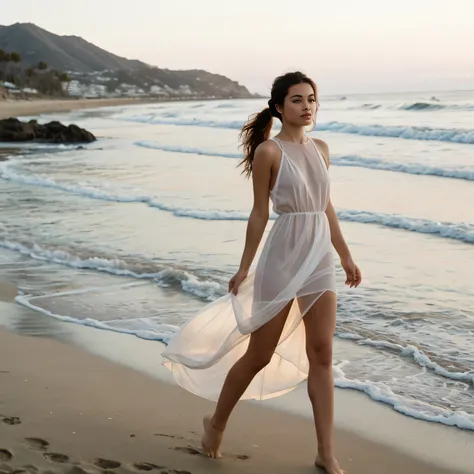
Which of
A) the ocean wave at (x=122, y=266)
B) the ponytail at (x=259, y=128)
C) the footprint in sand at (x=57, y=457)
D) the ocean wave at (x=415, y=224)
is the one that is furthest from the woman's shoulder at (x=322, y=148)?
the ocean wave at (x=415, y=224)

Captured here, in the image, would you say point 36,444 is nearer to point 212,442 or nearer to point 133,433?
point 133,433

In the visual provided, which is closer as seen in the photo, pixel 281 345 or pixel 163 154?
pixel 281 345

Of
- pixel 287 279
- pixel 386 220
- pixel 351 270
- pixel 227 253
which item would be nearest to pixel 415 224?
pixel 386 220

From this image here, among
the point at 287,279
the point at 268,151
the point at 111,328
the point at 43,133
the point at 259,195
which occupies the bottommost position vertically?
the point at 111,328

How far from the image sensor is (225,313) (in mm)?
3609

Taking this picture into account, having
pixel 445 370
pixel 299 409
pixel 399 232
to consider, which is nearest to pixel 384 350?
pixel 445 370

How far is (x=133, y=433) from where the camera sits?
3.77m

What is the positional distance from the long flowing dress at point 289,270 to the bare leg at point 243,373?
0.05 metres

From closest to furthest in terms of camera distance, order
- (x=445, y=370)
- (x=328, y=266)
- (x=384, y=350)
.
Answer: (x=328, y=266), (x=445, y=370), (x=384, y=350)

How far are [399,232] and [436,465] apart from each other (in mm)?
6351

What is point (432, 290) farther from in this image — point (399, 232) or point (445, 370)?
point (399, 232)

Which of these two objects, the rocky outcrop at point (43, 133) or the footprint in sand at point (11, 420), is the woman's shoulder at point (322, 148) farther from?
the rocky outcrop at point (43, 133)

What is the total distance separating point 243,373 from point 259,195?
818 millimetres

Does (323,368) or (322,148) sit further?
(322,148)
